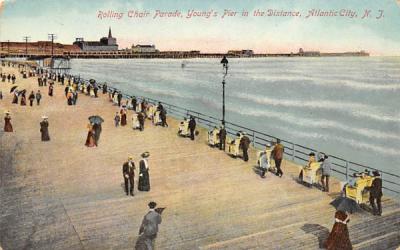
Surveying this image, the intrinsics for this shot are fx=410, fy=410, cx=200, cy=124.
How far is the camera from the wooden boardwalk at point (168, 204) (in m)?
8.91

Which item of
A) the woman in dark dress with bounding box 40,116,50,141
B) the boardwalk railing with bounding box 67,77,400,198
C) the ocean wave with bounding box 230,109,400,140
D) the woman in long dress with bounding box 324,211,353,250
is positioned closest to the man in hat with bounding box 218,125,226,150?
the boardwalk railing with bounding box 67,77,400,198

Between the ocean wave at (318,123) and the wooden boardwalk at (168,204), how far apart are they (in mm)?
29140

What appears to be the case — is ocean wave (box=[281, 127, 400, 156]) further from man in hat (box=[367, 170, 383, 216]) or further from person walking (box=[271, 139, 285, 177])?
man in hat (box=[367, 170, 383, 216])

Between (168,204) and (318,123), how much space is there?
38829mm

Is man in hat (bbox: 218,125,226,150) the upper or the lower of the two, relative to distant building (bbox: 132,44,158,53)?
lower

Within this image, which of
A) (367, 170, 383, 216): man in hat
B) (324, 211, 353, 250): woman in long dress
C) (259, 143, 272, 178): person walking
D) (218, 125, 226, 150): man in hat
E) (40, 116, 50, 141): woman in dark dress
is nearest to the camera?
(324, 211, 353, 250): woman in long dress

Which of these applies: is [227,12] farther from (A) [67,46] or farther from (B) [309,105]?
(A) [67,46]

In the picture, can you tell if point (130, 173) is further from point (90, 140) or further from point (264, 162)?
point (90, 140)

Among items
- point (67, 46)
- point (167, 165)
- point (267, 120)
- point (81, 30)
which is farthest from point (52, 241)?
point (67, 46)

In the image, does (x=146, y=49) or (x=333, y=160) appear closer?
(x=333, y=160)

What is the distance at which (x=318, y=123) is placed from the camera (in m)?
46.8

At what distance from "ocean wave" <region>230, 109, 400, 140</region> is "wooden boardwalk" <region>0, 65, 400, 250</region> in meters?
29.1

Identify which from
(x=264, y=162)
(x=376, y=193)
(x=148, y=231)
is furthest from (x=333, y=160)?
(x=148, y=231)

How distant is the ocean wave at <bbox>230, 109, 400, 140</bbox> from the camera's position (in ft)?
132
